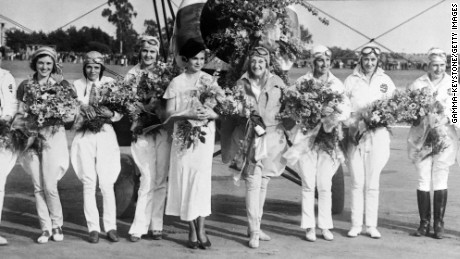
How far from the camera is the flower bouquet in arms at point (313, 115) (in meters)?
6.96

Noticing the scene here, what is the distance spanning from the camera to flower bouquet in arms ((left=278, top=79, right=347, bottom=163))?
6.96 m

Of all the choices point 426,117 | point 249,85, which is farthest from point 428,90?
point 249,85

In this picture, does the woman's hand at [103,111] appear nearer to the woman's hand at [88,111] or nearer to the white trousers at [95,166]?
the woman's hand at [88,111]

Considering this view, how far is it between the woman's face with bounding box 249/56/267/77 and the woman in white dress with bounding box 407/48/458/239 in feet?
6.20

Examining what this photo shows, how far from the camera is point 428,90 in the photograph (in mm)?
7324

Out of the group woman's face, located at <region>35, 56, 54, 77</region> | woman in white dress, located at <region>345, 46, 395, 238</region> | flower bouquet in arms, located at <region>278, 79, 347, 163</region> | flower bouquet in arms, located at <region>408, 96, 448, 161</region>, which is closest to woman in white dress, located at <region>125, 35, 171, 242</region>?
woman's face, located at <region>35, 56, 54, 77</region>

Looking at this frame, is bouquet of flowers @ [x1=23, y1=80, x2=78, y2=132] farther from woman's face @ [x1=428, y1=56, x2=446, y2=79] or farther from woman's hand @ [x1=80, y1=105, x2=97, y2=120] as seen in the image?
woman's face @ [x1=428, y1=56, x2=446, y2=79]

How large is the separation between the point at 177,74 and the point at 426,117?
3.10 m

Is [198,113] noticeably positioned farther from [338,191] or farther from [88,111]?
[338,191]

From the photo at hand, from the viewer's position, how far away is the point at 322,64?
741 cm

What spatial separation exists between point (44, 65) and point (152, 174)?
1798 mm

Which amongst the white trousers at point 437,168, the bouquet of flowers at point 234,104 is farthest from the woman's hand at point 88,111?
the white trousers at point 437,168

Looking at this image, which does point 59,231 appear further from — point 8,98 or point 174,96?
point 174,96

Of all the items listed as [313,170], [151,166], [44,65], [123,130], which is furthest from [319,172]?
[44,65]
